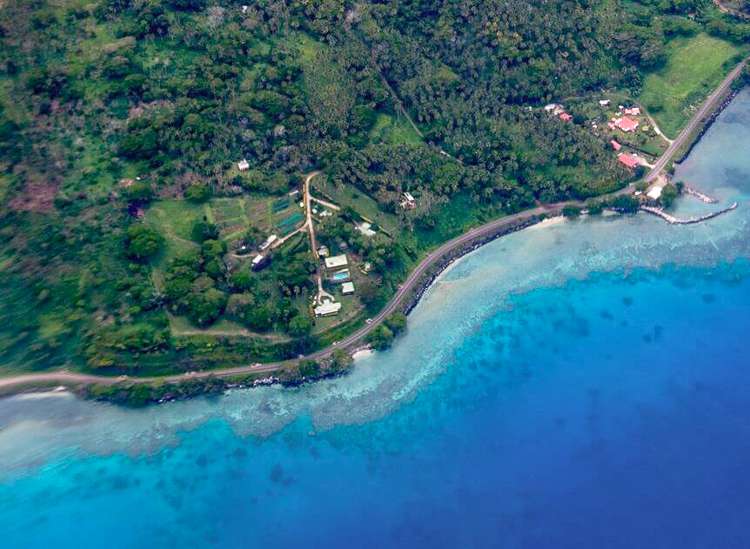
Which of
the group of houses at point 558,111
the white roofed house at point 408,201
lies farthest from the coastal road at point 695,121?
the white roofed house at point 408,201

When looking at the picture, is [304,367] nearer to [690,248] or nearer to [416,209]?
[416,209]

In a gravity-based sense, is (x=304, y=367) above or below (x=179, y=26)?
below

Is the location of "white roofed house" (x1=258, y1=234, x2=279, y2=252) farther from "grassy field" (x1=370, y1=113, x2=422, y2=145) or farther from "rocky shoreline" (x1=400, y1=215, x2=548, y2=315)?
"grassy field" (x1=370, y1=113, x2=422, y2=145)

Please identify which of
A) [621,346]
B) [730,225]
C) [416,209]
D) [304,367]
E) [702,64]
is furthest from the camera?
[702,64]

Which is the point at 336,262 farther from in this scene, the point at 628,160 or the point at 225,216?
the point at 628,160

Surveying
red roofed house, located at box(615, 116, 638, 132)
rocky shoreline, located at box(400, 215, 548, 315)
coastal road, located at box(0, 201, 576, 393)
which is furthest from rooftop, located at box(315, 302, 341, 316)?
red roofed house, located at box(615, 116, 638, 132)

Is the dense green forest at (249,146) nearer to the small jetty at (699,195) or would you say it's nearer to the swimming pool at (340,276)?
the swimming pool at (340,276)

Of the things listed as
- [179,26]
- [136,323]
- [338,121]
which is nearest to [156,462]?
[136,323]
